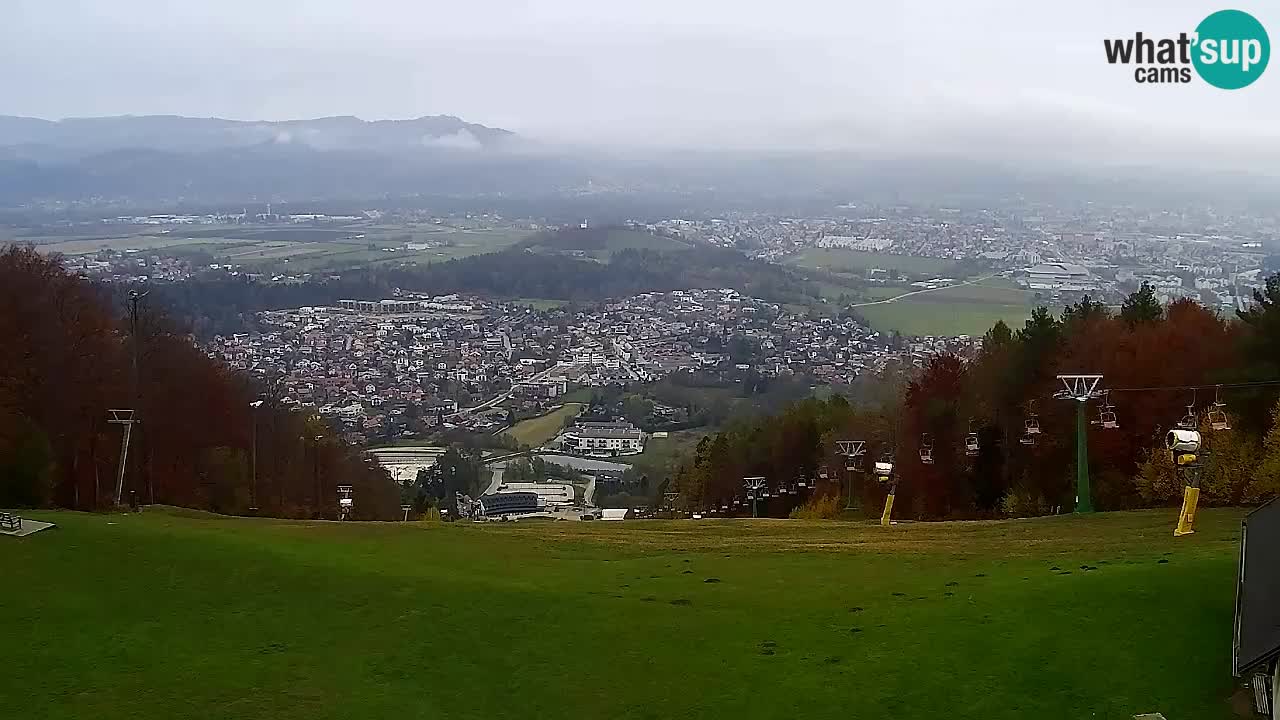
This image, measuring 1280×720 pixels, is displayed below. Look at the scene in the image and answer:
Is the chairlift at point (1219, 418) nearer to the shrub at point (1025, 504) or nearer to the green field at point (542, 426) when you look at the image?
the shrub at point (1025, 504)

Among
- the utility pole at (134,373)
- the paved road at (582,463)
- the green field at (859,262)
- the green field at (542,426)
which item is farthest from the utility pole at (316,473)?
the green field at (859,262)

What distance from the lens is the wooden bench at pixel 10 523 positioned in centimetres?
1920

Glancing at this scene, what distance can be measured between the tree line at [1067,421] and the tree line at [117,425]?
2343cm

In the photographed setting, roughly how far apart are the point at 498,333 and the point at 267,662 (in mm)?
116360

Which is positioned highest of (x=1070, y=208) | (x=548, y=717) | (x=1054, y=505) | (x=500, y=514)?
(x=1070, y=208)

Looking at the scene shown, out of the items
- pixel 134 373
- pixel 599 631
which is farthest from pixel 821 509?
pixel 599 631

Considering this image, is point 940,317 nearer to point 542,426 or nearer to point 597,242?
point 542,426

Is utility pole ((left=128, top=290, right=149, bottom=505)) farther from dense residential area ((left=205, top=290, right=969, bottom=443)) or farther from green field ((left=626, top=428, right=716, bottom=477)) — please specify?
green field ((left=626, top=428, right=716, bottom=477))

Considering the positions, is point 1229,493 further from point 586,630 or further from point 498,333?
point 498,333

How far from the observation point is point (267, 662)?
13898 mm

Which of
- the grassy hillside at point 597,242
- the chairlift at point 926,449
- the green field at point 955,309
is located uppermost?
the grassy hillside at point 597,242

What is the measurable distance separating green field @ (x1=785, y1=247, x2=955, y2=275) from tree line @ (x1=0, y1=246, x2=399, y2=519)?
12061 centimetres

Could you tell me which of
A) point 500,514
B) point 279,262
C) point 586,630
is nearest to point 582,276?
point 279,262

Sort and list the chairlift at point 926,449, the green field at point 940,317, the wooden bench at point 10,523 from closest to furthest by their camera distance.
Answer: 1. the wooden bench at point 10,523
2. the chairlift at point 926,449
3. the green field at point 940,317
